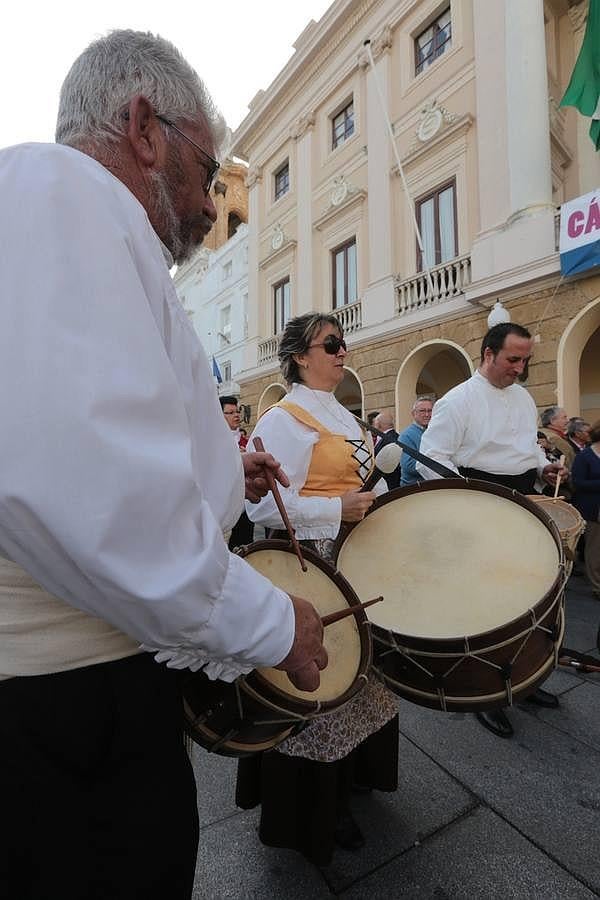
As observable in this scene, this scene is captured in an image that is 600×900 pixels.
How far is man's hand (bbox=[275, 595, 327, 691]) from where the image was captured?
29.8 inches

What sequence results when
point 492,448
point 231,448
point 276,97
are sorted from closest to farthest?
point 231,448 < point 492,448 < point 276,97

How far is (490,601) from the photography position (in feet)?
4.75

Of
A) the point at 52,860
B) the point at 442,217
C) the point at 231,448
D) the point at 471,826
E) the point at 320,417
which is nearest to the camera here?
the point at 52,860

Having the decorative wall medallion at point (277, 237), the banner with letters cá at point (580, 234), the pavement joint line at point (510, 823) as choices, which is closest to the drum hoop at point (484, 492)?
the pavement joint line at point (510, 823)

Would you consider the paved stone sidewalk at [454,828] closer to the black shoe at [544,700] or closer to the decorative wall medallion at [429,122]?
the black shoe at [544,700]

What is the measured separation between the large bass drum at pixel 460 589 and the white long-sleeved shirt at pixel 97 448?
81 centimetres

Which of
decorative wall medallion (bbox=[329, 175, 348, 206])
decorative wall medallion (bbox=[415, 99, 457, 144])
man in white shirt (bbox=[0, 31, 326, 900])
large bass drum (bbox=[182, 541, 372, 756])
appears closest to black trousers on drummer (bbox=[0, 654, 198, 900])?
man in white shirt (bbox=[0, 31, 326, 900])

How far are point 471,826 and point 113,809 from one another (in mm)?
1446

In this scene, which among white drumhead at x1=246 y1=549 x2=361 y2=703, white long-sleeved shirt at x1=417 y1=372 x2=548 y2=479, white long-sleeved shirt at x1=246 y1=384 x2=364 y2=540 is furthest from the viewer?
white long-sleeved shirt at x1=417 y1=372 x2=548 y2=479

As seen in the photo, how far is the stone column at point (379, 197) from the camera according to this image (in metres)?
11.1

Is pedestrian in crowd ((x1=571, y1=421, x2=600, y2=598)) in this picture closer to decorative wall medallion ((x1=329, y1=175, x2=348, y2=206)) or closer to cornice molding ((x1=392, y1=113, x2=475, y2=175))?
cornice molding ((x1=392, y1=113, x2=475, y2=175))

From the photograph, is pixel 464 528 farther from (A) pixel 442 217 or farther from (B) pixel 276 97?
(B) pixel 276 97

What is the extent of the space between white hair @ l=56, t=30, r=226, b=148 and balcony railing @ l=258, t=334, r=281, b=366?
14.2 m

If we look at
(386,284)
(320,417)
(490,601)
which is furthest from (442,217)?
(490,601)
